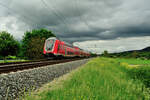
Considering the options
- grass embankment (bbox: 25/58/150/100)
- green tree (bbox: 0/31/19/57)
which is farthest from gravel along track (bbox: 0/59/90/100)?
green tree (bbox: 0/31/19/57)

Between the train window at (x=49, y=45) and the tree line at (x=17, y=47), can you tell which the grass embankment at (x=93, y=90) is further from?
the tree line at (x=17, y=47)

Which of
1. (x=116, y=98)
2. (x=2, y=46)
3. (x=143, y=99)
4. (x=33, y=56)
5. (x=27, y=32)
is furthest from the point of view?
(x=27, y=32)

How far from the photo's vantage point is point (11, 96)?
4039 mm

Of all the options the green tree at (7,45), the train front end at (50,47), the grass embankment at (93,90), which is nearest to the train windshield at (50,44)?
the train front end at (50,47)

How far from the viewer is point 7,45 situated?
26734 millimetres

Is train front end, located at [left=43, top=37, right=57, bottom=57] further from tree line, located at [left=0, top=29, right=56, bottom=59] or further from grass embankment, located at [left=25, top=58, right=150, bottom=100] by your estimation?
grass embankment, located at [left=25, top=58, right=150, bottom=100]

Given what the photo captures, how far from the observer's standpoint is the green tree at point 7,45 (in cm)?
2633

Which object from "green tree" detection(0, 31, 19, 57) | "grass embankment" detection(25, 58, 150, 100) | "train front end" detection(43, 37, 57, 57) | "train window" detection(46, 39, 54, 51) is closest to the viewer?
"grass embankment" detection(25, 58, 150, 100)

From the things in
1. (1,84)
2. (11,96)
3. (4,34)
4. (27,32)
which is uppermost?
(27,32)

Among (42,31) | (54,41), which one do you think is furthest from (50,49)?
(42,31)

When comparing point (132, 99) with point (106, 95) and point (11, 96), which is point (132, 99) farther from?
point (11, 96)

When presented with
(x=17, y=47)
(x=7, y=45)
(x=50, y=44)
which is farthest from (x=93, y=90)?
(x=17, y=47)

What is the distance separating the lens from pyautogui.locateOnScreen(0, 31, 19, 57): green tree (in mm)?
26328

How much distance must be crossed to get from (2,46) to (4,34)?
466 cm
